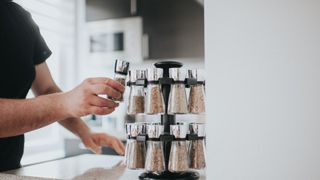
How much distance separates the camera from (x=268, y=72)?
0.61 m

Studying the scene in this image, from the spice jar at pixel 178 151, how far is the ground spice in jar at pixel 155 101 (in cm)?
7

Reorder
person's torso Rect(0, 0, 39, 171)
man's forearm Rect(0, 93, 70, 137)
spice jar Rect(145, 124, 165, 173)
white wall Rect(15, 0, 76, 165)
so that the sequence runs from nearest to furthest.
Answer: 1. spice jar Rect(145, 124, 165, 173)
2. man's forearm Rect(0, 93, 70, 137)
3. person's torso Rect(0, 0, 39, 171)
4. white wall Rect(15, 0, 76, 165)

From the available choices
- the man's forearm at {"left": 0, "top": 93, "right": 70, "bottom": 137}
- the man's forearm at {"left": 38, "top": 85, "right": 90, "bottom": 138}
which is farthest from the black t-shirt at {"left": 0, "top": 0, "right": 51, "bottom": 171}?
the man's forearm at {"left": 0, "top": 93, "right": 70, "bottom": 137}

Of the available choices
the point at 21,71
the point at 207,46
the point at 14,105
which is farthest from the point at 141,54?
the point at 207,46

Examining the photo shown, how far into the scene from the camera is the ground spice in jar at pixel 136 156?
0.92 m

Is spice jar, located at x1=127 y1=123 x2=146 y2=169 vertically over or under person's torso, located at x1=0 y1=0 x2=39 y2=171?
under

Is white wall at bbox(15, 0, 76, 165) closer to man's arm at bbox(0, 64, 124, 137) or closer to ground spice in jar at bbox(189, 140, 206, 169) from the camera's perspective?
man's arm at bbox(0, 64, 124, 137)

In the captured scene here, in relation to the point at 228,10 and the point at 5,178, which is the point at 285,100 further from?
the point at 5,178

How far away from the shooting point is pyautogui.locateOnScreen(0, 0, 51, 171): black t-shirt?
1.44m

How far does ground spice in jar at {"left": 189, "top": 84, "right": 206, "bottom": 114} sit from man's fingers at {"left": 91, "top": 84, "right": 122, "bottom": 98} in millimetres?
206

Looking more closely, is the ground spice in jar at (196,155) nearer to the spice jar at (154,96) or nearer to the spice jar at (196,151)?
the spice jar at (196,151)

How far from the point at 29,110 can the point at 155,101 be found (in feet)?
1.35

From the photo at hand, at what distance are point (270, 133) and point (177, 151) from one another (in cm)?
33

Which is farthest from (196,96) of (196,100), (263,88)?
(263,88)
